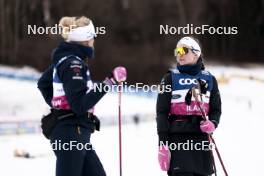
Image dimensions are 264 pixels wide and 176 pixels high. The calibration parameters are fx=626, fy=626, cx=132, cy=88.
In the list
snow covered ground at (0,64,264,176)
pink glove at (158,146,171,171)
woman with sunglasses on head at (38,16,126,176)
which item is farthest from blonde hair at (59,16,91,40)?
snow covered ground at (0,64,264,176)

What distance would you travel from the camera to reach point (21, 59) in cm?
4088

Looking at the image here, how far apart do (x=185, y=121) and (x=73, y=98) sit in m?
1.03

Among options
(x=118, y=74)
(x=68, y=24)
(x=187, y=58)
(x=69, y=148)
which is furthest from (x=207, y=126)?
(x=68, y=24)

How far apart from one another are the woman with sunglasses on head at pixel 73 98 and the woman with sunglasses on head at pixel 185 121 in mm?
506

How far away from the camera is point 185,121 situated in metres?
5.27

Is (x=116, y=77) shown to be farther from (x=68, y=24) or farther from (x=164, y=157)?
(x=164, y=157)

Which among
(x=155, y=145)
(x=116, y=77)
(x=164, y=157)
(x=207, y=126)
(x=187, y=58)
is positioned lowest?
(x=155, y=145)

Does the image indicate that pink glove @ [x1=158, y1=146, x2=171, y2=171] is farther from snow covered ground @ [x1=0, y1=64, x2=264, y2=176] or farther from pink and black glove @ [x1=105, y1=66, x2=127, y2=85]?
snow covered ground @ [x1=0, y1=64, x2=264, y2=176]

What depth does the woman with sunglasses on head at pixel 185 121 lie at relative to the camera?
17.1 feet

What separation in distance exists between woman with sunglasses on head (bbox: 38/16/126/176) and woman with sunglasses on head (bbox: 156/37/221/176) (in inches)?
19.9

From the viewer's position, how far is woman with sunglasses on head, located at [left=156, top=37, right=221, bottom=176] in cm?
522

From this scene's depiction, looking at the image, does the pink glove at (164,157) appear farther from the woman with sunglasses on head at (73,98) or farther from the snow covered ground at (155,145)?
the snow covered ground at (155,145)

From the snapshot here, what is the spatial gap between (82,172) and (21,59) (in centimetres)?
3641

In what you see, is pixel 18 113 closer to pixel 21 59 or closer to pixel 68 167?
pixel 21 59
